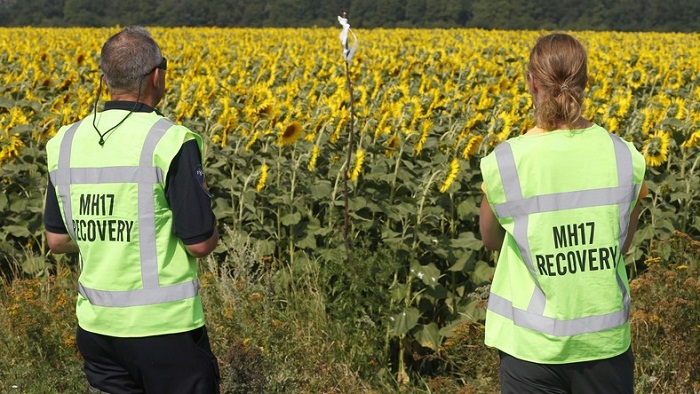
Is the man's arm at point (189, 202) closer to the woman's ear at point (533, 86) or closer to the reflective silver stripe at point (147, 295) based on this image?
the reflective silver stripe at point (147, 295)

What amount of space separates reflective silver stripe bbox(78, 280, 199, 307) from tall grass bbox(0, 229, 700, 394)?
1331 mm

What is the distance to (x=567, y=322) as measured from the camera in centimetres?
265

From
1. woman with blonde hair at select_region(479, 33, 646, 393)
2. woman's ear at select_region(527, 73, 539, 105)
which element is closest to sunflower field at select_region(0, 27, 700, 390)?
woman with blonde hair at select_region(479, 33, 646, 393)

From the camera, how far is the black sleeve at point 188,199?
2781mm

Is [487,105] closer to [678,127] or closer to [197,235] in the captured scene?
[678,127]

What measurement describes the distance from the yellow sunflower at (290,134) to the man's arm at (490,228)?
3.30 m

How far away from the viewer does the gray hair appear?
9.22ft

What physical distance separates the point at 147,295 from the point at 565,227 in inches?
44.3

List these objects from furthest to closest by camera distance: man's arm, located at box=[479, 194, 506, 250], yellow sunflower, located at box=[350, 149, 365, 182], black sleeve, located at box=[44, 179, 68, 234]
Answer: yellow sunflower, located at box=[350, 149, 365, 182], black sleeve, located at box=[44, 179, 68, 234], man's arm, located at box=[479, 194, 506, 250]

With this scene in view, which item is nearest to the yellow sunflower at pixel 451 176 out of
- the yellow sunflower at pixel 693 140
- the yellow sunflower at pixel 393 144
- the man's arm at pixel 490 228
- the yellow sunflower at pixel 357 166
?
the yellow sunflower at pixel 357 166

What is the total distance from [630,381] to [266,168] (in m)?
3.24

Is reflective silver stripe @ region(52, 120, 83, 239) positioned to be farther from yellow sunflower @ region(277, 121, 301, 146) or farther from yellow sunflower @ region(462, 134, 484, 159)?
yellow sunflower @ region(277, 121, 301, 146)

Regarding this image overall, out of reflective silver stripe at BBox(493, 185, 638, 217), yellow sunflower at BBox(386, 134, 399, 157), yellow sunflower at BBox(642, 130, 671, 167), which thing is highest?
Result: reflective silver stripe at BBox(493, 185, 638, 217)

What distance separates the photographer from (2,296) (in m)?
5.79
